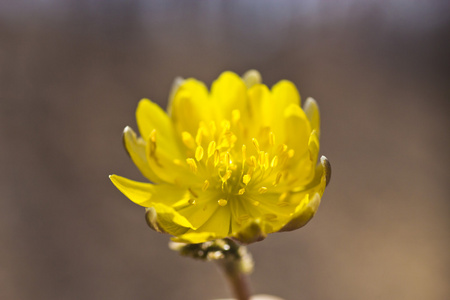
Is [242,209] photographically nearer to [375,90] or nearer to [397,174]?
[397,174]

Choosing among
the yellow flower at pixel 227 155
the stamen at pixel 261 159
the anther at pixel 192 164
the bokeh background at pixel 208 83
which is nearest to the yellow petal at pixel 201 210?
the yellow flower at pixel 227 155

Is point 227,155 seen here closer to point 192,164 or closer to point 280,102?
point 192,164

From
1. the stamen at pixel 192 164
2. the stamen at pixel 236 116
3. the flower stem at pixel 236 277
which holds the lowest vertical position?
the flower stem at pixel 236 277

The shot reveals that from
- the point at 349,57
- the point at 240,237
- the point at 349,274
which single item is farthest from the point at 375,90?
the point at 240,237

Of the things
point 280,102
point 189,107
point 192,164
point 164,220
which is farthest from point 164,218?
Result: point 280,102

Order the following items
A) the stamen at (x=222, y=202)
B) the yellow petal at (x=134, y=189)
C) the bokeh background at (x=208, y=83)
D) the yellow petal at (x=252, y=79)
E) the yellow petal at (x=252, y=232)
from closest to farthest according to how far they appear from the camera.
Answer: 1. the yellow petal at (x=252, y=232)
2. the yellow petal at (x=134, y=189)
3. the stamen at (x=222, y=202)
4. the yellow petal at (x=252, y=79)
5. the bokeh background at (x=208, y=83)

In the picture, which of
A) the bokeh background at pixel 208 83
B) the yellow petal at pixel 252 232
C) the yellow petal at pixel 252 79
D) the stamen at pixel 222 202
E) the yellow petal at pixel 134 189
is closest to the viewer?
the yellow petal at pixel 252 232

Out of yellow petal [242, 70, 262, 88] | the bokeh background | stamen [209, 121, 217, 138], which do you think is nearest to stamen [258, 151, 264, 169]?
stamen [209, 121, 217, 138]

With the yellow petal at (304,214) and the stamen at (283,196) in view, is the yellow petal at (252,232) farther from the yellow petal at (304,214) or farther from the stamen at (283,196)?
the stamen at (283,196)
